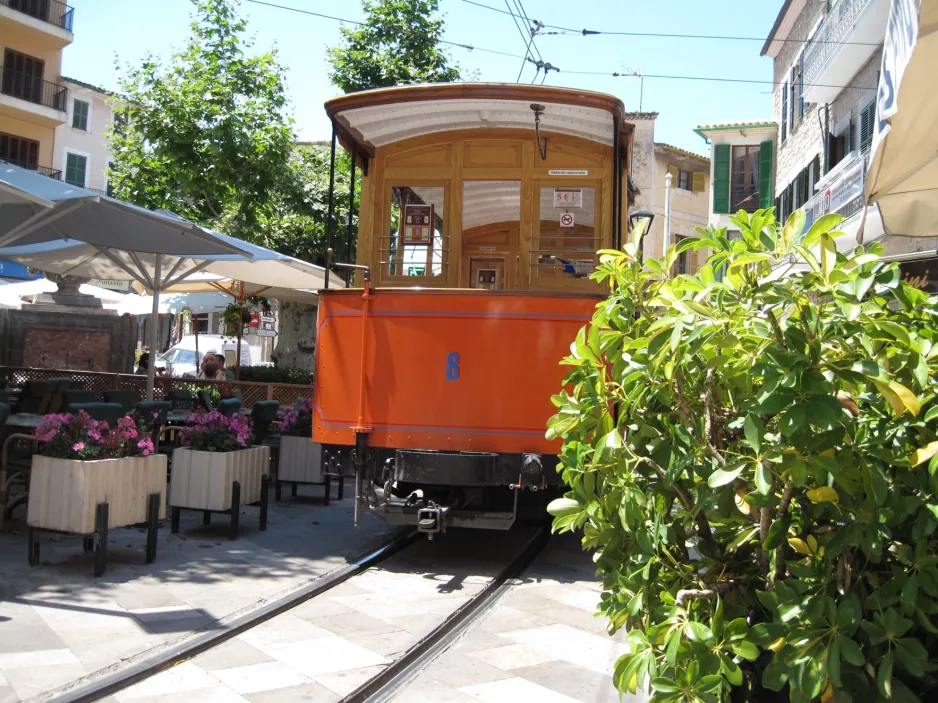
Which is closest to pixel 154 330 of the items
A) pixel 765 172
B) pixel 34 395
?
pixel 34 395

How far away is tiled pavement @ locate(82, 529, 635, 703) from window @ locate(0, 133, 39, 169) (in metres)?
29.7

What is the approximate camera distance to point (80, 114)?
3903cm

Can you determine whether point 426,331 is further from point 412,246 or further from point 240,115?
point 240,115

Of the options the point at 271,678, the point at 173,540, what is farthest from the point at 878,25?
the point at 271,678

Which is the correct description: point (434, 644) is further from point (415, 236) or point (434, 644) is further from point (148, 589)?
point (415, 236)

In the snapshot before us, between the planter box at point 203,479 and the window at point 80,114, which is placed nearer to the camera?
the planter box at point 203,479

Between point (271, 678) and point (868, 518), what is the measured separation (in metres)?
3.10

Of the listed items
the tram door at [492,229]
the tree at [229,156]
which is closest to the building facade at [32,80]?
the tree at [229,156]

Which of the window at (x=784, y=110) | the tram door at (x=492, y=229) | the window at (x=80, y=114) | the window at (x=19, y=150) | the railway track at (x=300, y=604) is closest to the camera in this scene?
the railway track at (x=300, y=604)

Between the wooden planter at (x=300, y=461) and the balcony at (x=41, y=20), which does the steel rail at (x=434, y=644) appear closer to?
the wooden planter at (x=300, y=461)


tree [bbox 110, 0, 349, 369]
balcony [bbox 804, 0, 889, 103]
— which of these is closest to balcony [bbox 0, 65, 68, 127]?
tree [bbox 110, 0, 349, 369]

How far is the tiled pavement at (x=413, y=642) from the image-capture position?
4.09 meters

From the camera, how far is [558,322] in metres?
6.56

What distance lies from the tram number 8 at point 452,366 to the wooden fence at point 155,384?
5.50 m
